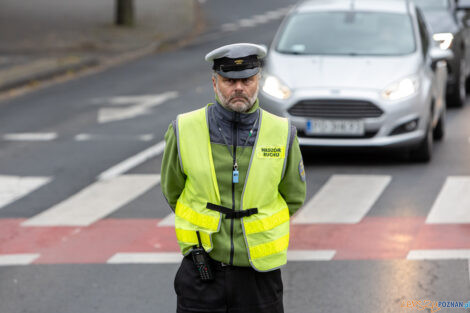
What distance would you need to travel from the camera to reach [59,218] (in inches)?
382

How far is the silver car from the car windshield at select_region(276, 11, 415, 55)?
12 millimetres

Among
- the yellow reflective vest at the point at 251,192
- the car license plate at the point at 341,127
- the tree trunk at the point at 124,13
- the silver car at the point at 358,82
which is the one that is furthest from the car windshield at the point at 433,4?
the yellow reflective vest at the point at 251,192

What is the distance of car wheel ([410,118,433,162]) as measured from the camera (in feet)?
38.6

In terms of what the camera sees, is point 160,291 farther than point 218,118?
Yes

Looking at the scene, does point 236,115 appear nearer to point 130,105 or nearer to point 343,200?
point 343,200

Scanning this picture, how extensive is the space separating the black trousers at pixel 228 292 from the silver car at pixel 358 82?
6.91 meters

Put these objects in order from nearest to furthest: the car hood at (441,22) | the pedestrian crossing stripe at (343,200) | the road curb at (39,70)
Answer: the pedestrian crossing stripe at (343,200) → the car hood at (441,22) → the road curb at (39,70)

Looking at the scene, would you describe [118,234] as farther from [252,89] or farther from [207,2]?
[207,2]

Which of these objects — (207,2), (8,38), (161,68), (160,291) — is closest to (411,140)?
(160,291)

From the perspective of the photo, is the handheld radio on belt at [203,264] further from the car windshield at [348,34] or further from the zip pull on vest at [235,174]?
the car windshield at [348,34]

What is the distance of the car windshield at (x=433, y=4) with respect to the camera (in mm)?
17516

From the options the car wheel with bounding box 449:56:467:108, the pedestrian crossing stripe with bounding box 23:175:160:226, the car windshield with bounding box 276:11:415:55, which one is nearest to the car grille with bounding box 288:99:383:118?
the car windshield with bounding box 276:11:415:55

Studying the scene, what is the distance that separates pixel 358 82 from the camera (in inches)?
457

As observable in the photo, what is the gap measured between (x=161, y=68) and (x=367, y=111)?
10.5m
